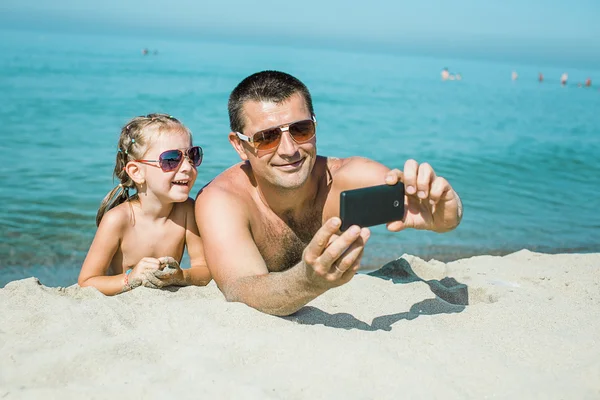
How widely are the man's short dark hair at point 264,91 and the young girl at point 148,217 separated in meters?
0.43

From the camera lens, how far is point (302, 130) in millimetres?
3723

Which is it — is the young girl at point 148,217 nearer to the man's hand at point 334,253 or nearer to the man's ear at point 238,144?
the man's ear at point 238,144

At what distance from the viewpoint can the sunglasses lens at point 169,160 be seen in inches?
157

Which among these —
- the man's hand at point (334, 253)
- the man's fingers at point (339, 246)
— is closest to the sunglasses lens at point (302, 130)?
the man's hand at point (334, 253)

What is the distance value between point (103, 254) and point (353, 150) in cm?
1058

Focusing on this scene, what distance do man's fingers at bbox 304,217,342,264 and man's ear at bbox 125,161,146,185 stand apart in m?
1.88

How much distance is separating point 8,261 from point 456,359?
16.1 ft

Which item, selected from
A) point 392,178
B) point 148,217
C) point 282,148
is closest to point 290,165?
point 282,148

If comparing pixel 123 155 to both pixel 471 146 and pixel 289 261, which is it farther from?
pixel 471 146

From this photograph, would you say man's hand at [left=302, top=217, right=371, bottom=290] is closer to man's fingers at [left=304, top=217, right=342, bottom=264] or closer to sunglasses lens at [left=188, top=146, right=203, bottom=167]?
man's fingers at [left=304, top=217, right=342, bottom=264]

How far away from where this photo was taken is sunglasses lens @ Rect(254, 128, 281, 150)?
145 inches

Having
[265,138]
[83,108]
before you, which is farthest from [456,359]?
[83,108]

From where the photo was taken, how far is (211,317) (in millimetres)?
3256

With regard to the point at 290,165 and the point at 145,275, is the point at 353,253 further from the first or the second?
the point at 145,275
